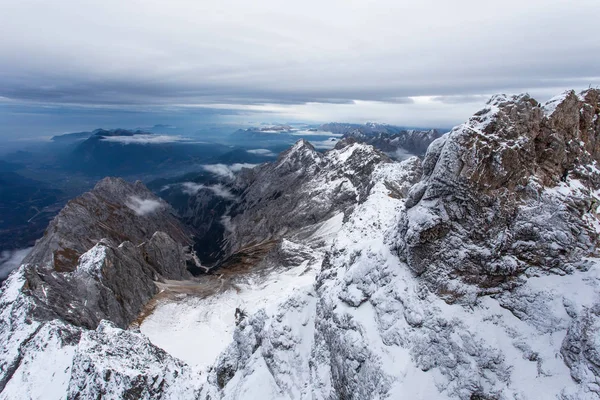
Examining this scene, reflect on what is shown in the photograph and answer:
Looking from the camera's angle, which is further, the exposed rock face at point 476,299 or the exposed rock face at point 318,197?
the exposed rock face at point 318,197

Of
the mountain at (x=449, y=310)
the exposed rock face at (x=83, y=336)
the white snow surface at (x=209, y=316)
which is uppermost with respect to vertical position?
the mountain at (x=449, y=310)

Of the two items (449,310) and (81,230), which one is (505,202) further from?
(81,230)

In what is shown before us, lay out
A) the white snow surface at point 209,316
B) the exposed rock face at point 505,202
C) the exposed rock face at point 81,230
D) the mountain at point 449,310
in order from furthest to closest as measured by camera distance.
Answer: the exposed rock face at point 81,230
the white snow surface at point 209,316
the exposed rock face at point 505,202
the mountain at point 449,310

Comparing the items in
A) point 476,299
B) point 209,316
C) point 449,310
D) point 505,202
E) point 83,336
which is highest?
point 505,202

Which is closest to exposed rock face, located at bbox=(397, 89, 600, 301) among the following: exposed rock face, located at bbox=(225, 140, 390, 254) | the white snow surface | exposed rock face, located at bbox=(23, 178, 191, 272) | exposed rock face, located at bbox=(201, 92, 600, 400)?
exposed rock face, located at bbox=(201, 92, 600, 400)

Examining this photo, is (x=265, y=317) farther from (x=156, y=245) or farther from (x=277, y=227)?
(x=277, y=227)

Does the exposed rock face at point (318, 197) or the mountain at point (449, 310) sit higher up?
the mountain at point (449, 310)

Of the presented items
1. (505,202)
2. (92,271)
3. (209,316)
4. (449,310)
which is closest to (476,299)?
(449,310)

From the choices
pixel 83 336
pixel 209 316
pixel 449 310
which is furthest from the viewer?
pixel 209 316

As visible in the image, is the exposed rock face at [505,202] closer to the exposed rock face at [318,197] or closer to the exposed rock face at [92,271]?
the exposed rock face at [92,271]

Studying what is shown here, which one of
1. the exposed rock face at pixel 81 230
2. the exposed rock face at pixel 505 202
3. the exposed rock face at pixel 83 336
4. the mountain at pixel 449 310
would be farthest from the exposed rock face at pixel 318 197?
the exposed rock face at pixel 505 202
